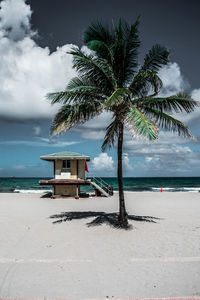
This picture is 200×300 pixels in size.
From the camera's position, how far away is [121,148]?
9.40 metres

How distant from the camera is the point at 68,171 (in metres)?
21.5

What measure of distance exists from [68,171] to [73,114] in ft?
43.0

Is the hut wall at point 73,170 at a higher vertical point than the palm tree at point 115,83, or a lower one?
lower

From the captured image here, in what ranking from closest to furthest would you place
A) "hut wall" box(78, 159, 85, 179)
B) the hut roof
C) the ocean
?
the hut roof < "hut wall" box(78, 159, 85, 179) < the ocean

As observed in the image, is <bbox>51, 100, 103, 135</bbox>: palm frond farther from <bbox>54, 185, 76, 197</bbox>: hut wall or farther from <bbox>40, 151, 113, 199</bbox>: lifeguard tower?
<bbox>54, 185, 76, 197</bbox>: hut wall

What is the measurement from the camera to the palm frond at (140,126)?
22.4 ft

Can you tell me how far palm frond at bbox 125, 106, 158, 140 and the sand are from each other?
3429 millimetres

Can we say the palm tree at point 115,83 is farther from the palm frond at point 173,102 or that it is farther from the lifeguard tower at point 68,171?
the lifeguard tower at point 68,171

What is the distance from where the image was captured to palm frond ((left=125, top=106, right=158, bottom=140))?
684cm

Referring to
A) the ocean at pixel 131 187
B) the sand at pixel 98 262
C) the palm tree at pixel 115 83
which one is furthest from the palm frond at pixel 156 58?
the ocean at pixel 131 187

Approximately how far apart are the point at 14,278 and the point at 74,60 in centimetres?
747

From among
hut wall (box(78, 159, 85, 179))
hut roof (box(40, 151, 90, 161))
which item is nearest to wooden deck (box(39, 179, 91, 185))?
hut wall (box(78, 159, 85, 179))

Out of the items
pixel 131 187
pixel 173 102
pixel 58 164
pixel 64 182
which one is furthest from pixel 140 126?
pixel 131 187

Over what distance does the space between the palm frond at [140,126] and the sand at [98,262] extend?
135 inches
